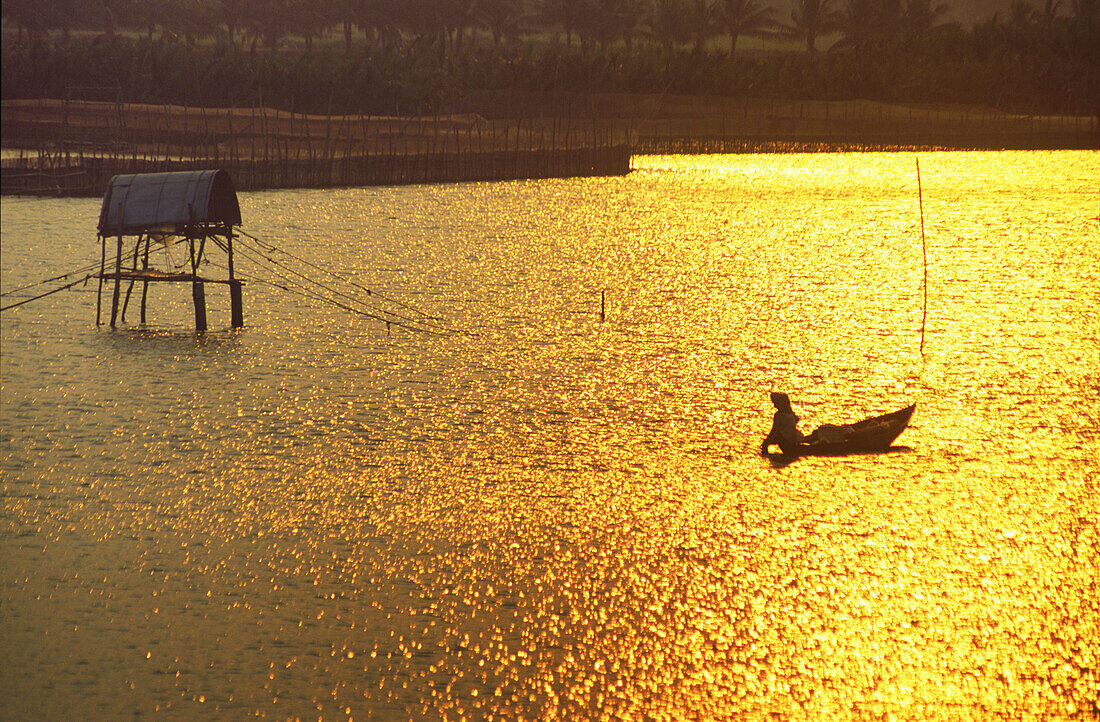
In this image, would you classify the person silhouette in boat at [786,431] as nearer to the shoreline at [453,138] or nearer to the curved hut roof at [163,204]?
the curved hut roof at [163,204]

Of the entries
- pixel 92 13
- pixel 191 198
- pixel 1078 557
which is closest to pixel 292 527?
pixel 1078 557

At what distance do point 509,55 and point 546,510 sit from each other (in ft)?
412

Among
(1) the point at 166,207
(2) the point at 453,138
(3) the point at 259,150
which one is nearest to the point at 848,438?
(1) the point at 166,207

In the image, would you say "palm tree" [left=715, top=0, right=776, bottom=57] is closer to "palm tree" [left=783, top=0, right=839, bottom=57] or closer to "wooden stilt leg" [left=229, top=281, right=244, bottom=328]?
"palm tree" [left=783, top=0, right=839, bottom=57]

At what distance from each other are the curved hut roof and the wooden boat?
689 inches

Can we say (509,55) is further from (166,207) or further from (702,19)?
(166,207)

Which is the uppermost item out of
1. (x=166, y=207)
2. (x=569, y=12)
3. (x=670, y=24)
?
(x=569, y=12)

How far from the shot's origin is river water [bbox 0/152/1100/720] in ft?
43.4

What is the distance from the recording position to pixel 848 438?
20797 millimetres

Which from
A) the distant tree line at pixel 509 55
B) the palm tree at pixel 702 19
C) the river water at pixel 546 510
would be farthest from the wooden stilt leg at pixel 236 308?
the palm tree at pixel 702 19

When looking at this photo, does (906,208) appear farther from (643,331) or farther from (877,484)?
(877,484)

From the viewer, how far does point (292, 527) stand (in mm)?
17672

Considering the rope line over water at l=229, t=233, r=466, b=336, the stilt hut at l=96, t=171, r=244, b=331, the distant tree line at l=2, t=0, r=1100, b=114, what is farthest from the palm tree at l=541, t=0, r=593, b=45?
the stilt hut at l=96, t=171, r=244, b=331

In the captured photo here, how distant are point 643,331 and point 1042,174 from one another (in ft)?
248
